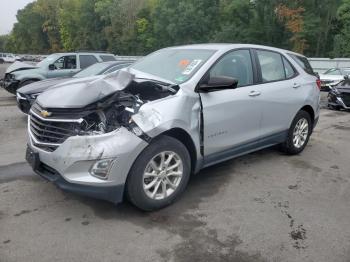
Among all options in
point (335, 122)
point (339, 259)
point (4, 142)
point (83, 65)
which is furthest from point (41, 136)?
point (83, 65)

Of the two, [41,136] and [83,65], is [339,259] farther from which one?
[83,65]

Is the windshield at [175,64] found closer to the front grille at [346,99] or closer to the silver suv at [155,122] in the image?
the silver suv at [155,122]

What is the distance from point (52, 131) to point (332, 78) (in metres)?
17.6

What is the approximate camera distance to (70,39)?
76938 mm

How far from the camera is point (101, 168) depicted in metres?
3.41

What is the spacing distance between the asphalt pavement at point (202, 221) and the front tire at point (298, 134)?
576mm

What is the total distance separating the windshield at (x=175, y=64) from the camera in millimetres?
4324

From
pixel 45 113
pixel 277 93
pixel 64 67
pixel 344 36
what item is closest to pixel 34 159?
pixel 45 113

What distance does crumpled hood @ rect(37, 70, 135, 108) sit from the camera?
3588 mm

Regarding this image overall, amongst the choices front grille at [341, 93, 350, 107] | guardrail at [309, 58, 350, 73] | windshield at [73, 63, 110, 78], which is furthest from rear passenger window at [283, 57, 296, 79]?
guardrail at [309, 58, 350, 73]

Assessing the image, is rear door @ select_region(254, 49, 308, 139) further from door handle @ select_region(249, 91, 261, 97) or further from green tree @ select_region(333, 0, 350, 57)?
green tree @ select_region(333, 0, 350, 57)

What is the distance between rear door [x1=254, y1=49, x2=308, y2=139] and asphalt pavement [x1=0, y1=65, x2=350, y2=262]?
0.63 meters

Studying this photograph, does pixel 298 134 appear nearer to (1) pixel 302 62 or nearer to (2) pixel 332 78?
(1) pixel 302 62

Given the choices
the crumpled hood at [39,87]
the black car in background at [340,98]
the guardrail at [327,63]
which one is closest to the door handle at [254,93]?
the crumpled hood at [39,87]
